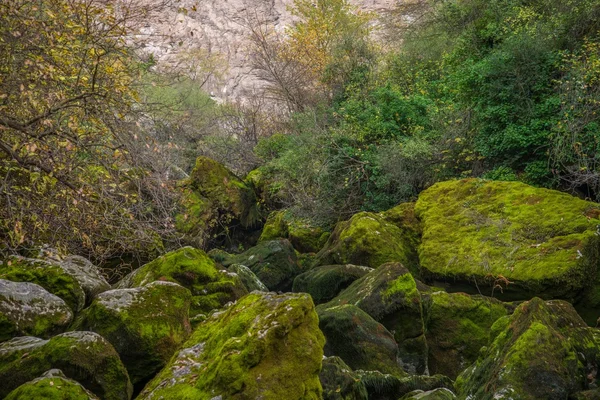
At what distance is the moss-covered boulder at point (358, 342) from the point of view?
23.4 ft

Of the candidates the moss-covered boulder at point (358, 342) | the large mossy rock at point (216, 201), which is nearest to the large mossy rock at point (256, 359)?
the moss-covered boulder at point (358, 342)

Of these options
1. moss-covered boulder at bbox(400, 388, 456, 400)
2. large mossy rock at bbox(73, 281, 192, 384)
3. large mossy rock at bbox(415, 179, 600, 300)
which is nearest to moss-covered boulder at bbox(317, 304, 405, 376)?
moss-covered boulder at bbox(400, 388, 456, 400)

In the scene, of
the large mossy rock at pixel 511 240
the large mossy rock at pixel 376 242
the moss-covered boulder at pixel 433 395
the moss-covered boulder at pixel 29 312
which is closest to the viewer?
the moss-covered boulder at pixel 433 395

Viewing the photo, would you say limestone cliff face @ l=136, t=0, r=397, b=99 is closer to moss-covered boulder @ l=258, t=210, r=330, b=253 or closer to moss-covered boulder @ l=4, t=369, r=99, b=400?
moss-covered boulder @ l=258, t=210, r=330, b=253

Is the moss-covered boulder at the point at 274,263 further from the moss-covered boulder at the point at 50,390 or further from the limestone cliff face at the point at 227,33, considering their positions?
the limestone cliff face at the point at 227,33

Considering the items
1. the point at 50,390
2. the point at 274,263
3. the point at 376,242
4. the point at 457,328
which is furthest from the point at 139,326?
the point at 274,263

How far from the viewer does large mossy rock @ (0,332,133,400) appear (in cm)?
508

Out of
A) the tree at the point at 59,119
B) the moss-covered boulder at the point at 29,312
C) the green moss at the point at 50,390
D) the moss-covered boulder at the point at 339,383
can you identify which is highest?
the tree at the point at 59,119

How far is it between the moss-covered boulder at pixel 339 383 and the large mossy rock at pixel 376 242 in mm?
6305

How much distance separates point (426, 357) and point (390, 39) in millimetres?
21466

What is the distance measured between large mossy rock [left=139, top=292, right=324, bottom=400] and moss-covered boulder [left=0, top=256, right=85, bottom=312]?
3.67 meters

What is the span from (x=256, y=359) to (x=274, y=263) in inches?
370

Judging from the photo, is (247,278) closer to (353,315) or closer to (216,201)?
(353,315)

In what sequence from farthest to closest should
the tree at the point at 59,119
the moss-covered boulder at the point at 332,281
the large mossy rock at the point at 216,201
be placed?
1. the large mossy rock at the point at 216,201
2. the moss-covered boulder at the point at 332,281
3. the tree at the point at 59,119
